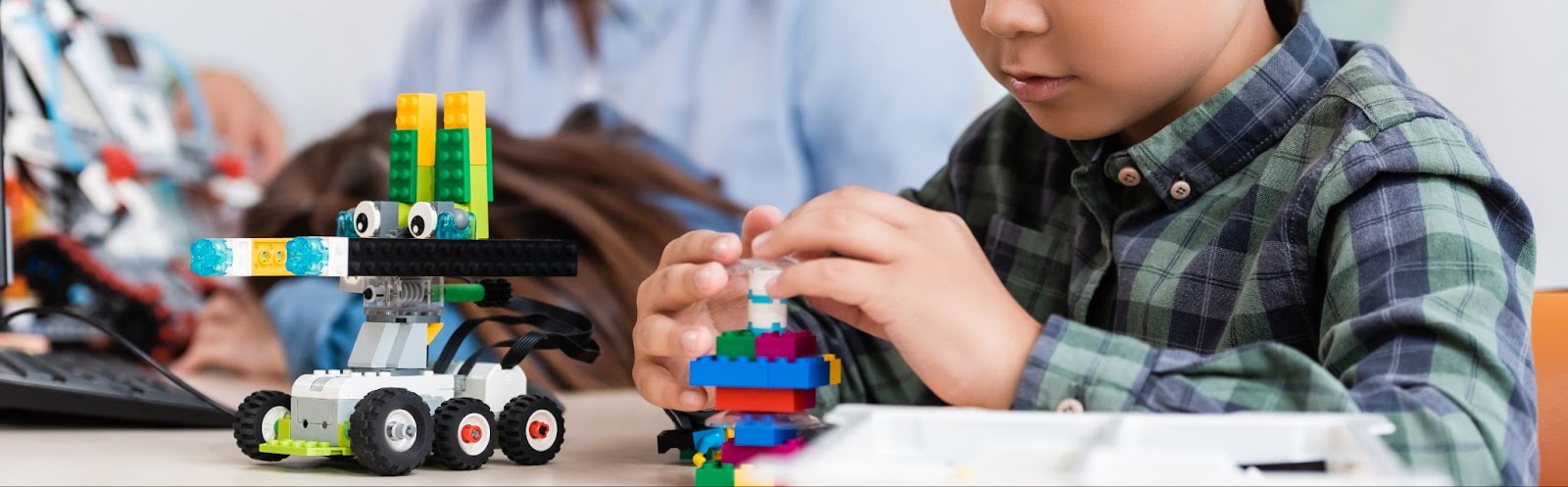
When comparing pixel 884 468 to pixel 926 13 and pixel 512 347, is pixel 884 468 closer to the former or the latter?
pixel 512 347

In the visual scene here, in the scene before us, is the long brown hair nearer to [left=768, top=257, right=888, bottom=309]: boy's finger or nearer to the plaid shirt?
the plaid shirt

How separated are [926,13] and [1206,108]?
0.73 metres

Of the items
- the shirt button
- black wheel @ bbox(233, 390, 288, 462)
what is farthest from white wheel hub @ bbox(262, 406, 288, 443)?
the shirt button

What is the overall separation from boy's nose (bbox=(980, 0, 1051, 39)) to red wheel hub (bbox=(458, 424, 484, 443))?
0.31 meters

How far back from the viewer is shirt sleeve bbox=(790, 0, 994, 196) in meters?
1.45

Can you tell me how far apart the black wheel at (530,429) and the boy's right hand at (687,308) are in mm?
59

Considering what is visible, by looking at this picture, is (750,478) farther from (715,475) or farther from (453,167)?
(453,167)

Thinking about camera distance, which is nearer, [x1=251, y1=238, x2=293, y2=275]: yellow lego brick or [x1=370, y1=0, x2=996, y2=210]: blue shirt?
[x1=251, y1=238, x2=293, y2=275]: yellow lego brick

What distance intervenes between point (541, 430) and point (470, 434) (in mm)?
37

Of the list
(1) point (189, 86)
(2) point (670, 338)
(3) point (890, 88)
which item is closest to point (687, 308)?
(2) point (670, 338)

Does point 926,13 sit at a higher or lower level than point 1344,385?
higher

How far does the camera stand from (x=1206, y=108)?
29.9 inches

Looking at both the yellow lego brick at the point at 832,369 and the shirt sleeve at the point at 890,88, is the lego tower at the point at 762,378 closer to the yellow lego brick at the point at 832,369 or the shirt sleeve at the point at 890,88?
the yellow lego brick at the point at 832,369

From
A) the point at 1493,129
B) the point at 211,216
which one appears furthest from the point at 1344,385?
the point at 211,216
